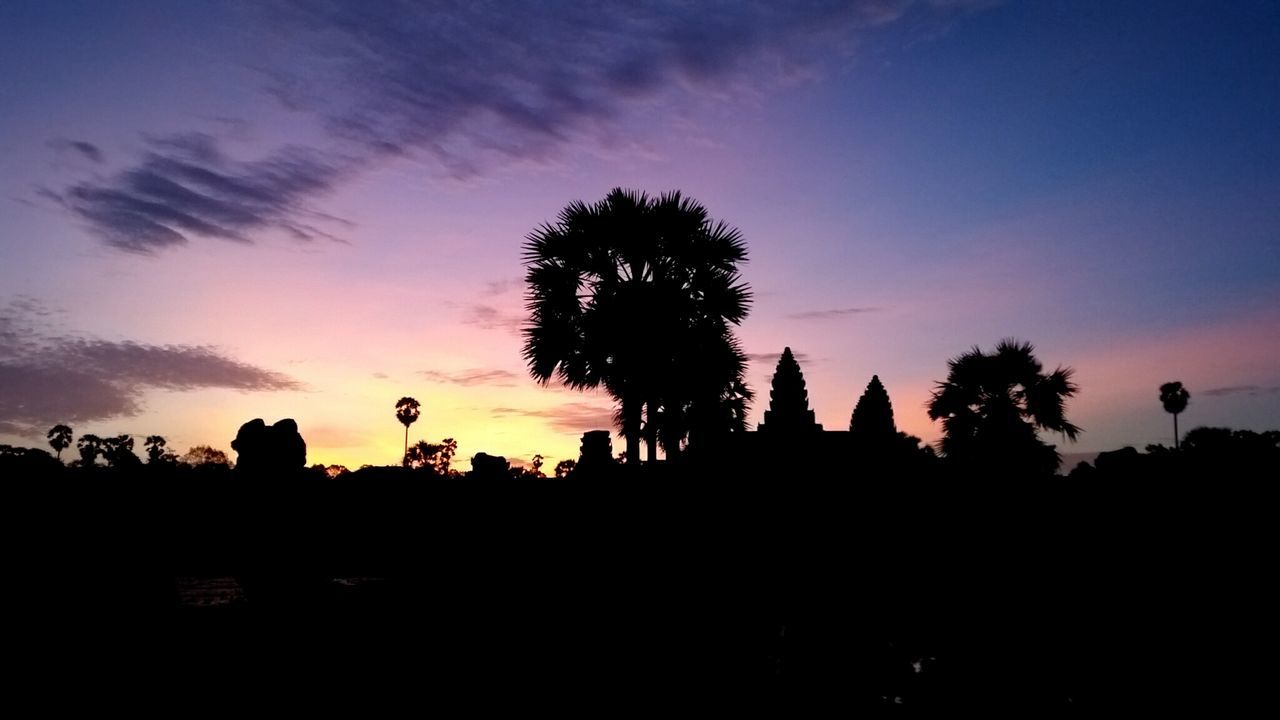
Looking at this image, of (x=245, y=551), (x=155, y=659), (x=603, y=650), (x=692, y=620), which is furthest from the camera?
(x=245, y=551)

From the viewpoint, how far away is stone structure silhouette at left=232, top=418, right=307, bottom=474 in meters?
10.4

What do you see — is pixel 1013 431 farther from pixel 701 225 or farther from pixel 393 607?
pixel 393 607

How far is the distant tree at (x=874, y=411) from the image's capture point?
22.1 m

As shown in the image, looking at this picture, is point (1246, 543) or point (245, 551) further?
point (245, 551)

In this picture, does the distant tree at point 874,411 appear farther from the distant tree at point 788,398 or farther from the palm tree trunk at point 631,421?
the palm tree trunk at point 631,421

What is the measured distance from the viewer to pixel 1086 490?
26.4 feet

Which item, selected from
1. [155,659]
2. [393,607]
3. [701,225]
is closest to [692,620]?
[393,607]

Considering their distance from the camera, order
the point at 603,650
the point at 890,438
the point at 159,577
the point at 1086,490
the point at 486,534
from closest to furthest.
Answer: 1. the point at 603,650
2. the point at 159,577
3. the point at 1086,490
4. the point at 486,534
5. the point at 890,438

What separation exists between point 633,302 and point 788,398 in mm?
6051

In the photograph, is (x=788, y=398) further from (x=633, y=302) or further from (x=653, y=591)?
(x=653, y=591)

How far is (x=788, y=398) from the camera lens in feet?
68.3

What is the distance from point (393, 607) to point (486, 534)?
4.95 m

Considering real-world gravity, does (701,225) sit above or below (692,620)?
above

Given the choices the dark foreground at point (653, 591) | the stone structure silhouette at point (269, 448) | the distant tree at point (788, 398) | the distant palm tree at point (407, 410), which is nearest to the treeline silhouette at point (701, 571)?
the dark foreground at point (653, 591)
